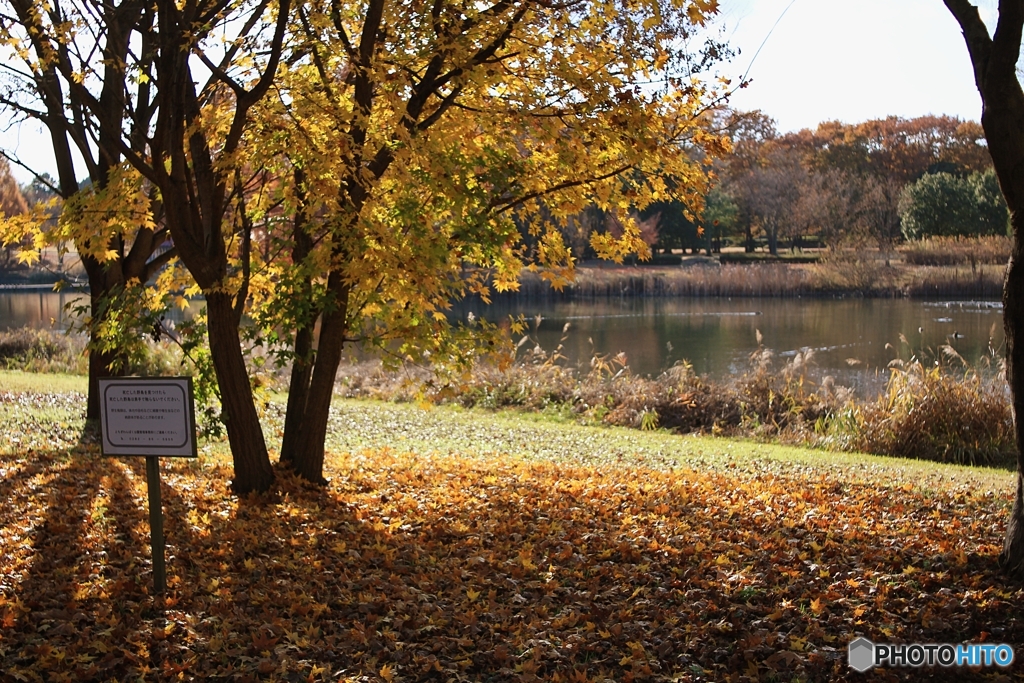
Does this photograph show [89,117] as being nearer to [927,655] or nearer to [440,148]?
[440,148]

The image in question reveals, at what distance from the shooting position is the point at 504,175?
7441mm

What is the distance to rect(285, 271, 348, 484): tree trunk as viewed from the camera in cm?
764

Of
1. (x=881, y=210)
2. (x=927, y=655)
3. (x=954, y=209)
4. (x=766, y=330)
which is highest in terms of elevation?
(x=881, y=210)

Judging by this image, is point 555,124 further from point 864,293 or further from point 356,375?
point 864,293

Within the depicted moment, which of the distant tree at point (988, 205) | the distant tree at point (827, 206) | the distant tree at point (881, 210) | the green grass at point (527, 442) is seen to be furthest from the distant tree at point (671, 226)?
the green grass at point (527, 442)

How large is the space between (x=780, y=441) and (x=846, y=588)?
812 centimetres

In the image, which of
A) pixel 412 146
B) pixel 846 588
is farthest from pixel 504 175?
pixel 846 588

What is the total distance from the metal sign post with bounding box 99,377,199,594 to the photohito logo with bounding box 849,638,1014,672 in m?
3.48

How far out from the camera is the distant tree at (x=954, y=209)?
51062mm

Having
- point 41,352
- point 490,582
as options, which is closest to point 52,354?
point 41,352

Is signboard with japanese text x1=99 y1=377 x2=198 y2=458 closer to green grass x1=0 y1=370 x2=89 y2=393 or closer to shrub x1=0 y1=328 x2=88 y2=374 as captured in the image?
green grass x1=0 y1=370 x2=89 y2=393

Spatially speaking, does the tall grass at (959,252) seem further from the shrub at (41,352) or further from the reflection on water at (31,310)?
the reflection on water at (31,310)

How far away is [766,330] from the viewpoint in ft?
92.9

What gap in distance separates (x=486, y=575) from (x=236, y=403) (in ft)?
9.10
